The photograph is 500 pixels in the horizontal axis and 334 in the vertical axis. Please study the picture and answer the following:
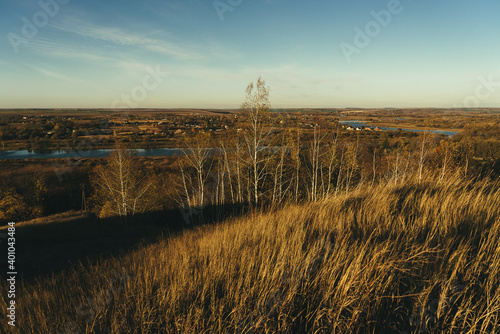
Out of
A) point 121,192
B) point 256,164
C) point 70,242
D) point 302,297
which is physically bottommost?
point 121,192

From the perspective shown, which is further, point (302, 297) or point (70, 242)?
point (70, 242)

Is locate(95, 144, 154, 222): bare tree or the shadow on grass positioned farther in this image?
locate(95, 144, 154, 222): bare tree

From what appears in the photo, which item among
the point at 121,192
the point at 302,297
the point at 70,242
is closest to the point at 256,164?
the point at 70,242

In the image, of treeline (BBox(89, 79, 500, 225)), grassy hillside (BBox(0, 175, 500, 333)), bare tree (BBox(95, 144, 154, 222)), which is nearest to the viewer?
grassy hillside (BBox(0, 175, 500, 333))

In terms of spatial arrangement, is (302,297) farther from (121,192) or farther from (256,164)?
(121,192)

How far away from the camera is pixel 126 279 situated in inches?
109

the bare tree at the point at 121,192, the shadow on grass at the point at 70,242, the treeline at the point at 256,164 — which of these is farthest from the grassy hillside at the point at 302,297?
the bare tree at the point at 121,192

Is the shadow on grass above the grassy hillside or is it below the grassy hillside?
below

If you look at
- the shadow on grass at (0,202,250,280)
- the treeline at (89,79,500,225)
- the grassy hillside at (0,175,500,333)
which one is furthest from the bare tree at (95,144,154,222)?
the grassy hillside at (0,175,500,333)

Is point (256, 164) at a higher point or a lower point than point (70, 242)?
higher

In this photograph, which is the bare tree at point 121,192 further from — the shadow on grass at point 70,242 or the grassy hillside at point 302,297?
the grassy hillside at point 302,297

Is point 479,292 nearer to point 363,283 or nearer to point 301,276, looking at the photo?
point 363,283

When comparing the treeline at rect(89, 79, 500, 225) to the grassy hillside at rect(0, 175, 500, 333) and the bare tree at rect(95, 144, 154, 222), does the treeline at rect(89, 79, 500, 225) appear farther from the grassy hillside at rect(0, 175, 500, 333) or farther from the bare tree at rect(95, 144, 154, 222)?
the grassy hillside at rect(0, 175, 500, 333)

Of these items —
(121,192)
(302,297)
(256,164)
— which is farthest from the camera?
(121,192)
